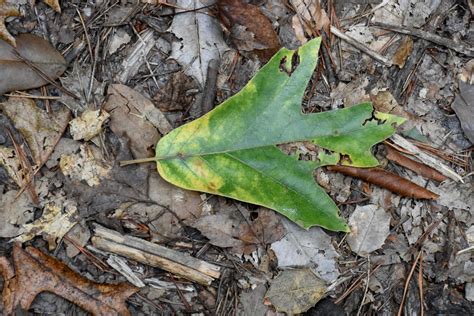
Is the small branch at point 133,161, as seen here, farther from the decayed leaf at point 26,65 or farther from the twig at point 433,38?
the twig at point 433,38

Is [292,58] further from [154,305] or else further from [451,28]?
[154,305]

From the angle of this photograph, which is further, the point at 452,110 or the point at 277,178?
the point at 452,110

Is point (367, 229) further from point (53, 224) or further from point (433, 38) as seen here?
point (53, 224)

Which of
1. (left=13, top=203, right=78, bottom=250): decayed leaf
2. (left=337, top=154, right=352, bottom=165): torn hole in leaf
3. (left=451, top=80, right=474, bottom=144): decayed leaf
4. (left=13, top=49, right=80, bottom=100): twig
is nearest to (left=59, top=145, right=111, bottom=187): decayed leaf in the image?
(left=13, top=203, right=78, bottom=250): decayed leaf

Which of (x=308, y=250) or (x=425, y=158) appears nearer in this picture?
(x=308, y=250)

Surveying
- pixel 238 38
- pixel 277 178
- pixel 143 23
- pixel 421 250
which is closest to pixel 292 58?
pixel 238 38

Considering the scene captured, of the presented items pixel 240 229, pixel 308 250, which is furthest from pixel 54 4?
pixel 308 250
